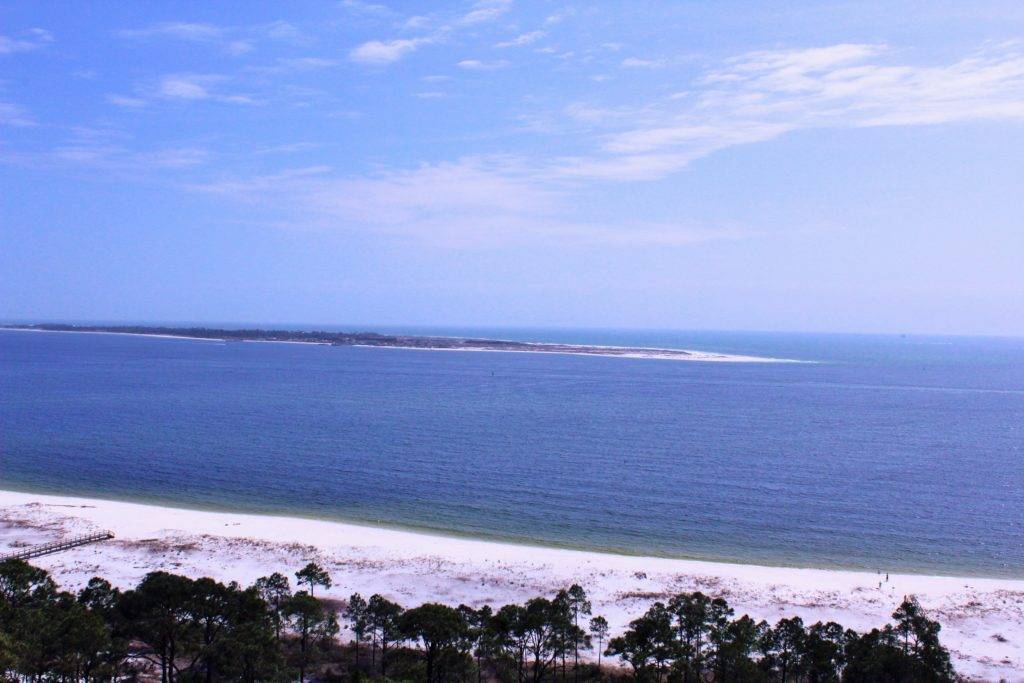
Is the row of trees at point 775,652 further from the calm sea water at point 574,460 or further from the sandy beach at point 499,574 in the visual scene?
the calm sea water at point 574,460

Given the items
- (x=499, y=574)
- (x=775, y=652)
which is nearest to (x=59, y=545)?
(x=499, y=574)

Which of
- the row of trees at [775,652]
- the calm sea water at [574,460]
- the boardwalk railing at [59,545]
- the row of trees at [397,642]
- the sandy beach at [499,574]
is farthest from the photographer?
the calm sea water at [574,460]

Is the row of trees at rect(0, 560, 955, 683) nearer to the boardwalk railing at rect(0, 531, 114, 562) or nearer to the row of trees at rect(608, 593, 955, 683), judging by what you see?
the row of trees at rect(608, 593, 955, 683)

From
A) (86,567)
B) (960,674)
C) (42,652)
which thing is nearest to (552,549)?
(960,674)

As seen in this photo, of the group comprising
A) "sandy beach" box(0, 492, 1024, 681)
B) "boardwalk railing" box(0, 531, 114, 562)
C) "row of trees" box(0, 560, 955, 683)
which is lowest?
"boardwalk railing" box(0, 531, 114, 562)

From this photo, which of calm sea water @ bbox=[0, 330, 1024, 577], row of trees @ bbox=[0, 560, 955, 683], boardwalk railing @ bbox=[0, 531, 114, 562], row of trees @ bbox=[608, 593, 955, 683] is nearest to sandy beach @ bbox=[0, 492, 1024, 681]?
boardwalk railing @ bbox=[0, 531, 114, 562]

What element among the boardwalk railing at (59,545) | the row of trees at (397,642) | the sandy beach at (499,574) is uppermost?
the row of trees at (397,642)

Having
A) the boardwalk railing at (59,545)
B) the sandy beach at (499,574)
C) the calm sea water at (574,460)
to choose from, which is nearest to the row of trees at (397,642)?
the sandy beach at (499,574)

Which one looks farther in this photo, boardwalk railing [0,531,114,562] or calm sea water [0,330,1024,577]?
calm sea water [0,330,1024,577]
